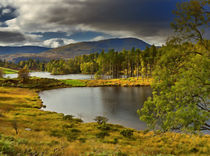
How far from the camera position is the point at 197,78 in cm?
1303

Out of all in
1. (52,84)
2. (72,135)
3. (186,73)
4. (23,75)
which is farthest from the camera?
(52,84)

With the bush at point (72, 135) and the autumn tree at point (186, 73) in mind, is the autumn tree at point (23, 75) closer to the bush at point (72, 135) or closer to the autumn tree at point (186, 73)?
the bush at point (72, 135)

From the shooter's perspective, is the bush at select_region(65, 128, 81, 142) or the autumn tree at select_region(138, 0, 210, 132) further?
the bush at select_region(65, 128, 81, 142)

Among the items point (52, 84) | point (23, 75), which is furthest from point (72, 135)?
point (23, 75)

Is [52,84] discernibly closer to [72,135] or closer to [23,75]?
[23,75]

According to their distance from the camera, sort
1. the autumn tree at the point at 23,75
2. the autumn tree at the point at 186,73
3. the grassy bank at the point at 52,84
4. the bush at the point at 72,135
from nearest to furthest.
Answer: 1. the autumn tree at the point at 186,73
2. the bush at the point at 72,135
3. the grassy bank at the point at 52,84
4. the autumn tree at the point at 23,75

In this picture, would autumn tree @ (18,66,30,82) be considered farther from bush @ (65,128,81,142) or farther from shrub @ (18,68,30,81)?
bush @ (65,128,81,142)

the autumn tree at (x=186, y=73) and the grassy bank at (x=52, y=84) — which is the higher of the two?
the autumn tree at (x=186, y=73)

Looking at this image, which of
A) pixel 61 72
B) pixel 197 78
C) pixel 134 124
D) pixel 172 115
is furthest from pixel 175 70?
pixel 61 72

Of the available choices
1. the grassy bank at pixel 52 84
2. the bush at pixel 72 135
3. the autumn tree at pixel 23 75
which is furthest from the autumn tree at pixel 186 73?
the autumn tree at pixel 23 75

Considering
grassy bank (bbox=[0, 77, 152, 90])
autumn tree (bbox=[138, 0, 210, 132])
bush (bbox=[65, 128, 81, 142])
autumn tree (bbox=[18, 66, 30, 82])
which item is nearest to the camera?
autumn tree (bbox=[138, 0, 210, 132])

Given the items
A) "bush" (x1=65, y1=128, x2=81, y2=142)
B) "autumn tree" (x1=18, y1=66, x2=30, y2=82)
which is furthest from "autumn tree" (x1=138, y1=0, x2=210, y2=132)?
"autumn tree" (x1=18, y1=66, x2=30, y2=82)

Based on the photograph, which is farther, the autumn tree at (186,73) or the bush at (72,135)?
the bush at (72,135)

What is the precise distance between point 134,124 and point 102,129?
7623mm
